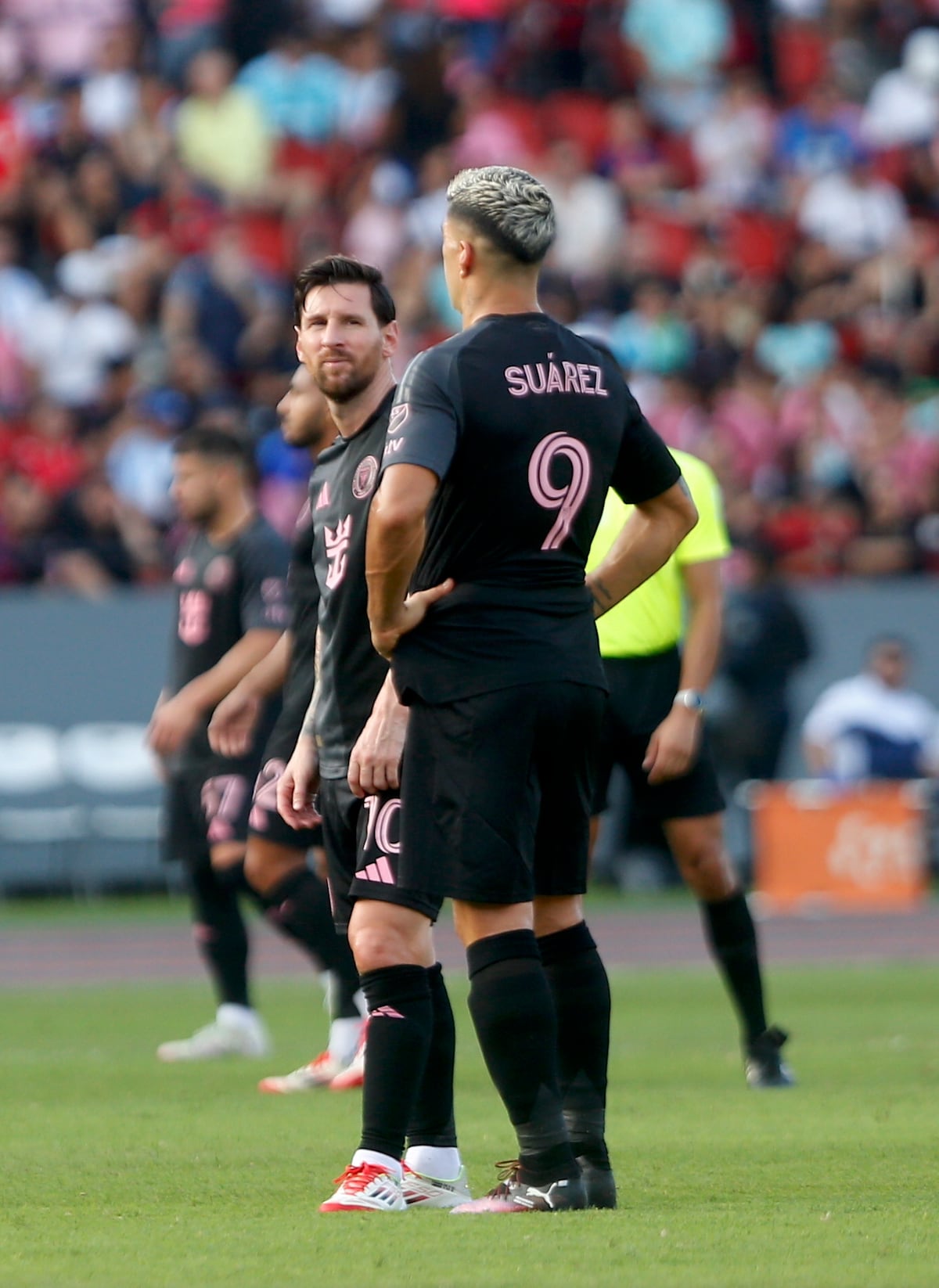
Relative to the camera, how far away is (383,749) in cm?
549

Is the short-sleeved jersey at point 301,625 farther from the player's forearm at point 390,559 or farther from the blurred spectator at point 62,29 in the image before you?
the blurred spectator at point 62,29

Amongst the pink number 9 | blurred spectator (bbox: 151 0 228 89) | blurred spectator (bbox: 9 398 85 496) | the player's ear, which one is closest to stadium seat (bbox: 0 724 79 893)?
blurred spectator (bbox: 9 398 85 496)

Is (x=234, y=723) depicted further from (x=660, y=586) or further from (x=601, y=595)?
(x=601, y=595)

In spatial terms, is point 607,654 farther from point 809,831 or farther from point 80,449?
point 80,449

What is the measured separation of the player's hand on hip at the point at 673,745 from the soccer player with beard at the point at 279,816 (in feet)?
3.80

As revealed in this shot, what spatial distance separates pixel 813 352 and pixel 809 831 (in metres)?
5.26

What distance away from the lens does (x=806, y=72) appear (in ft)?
76.8

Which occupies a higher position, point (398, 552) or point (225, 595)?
point (225, 595)

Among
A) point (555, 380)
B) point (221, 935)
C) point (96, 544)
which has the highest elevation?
point (96, 544)

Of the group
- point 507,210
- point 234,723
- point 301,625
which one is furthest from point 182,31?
point 507,210

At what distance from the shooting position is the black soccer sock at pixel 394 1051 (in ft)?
17.8

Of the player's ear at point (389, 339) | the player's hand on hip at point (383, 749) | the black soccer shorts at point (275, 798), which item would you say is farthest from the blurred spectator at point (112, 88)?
the player's hand on hip at point (383, 749)

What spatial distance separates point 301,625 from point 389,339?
76.5 inches

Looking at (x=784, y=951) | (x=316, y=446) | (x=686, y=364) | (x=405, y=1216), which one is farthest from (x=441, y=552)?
Result: (x=686, y=364)
